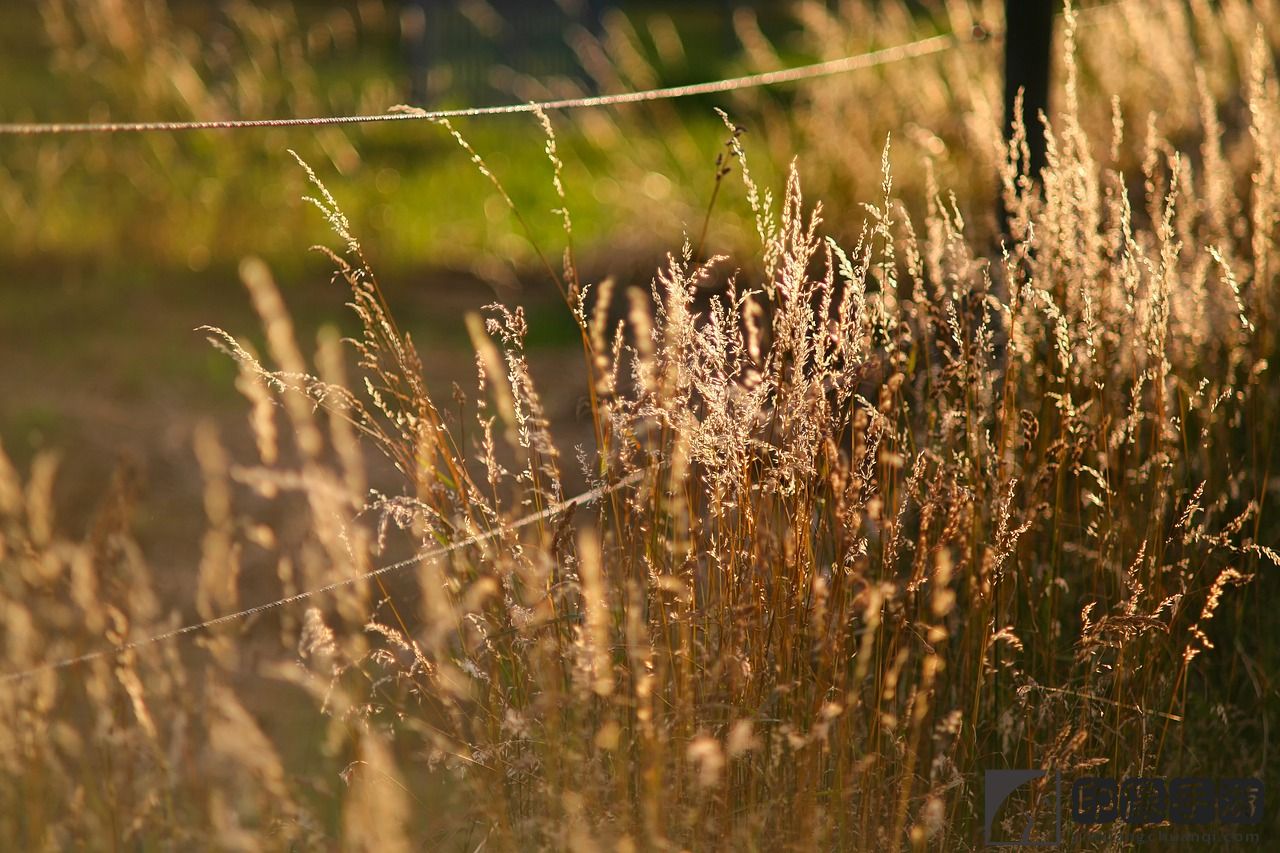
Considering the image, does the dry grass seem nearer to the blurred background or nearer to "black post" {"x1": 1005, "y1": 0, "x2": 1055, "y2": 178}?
the blurred background

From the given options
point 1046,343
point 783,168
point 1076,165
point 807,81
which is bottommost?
point 1046,343

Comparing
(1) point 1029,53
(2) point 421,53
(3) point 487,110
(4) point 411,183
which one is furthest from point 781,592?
(2) point 421,53

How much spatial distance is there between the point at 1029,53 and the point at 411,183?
6.03m

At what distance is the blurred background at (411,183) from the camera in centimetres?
517

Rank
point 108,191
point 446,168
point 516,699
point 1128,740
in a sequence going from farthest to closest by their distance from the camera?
point 446,168 → point 108,191 → point 1128,740 → point 516,699

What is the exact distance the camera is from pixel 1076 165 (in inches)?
97.7

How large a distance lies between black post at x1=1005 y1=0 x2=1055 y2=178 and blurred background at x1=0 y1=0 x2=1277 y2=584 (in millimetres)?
125

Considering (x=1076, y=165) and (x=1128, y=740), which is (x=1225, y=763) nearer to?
(x=1128, y=740)

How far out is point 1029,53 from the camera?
336 cm

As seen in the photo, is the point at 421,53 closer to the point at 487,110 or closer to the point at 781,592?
the point at 487,110

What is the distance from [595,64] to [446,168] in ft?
5.47

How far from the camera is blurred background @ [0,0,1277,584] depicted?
17.0 ft

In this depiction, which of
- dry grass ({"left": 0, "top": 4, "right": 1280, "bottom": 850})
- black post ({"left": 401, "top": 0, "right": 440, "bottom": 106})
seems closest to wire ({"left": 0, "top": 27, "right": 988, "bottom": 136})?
dry grass ({"left": 0, "top": 4, "right": 1280, "bottom": 850})

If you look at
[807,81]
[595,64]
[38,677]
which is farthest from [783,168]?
[595,64]
